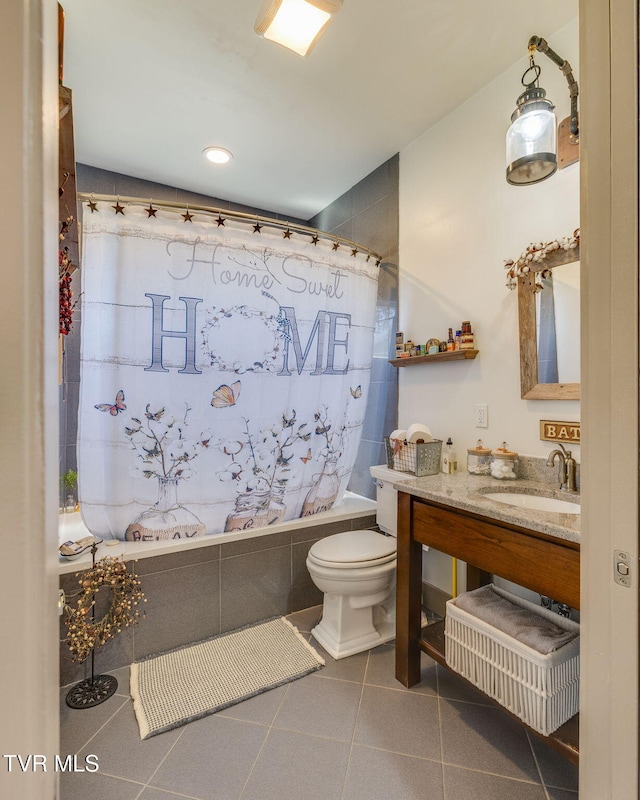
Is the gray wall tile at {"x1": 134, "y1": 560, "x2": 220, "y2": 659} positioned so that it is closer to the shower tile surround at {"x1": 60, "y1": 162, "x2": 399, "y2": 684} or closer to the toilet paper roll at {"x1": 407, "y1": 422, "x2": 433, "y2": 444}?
the shower tile surround at {"x1": 60, "y1": 162, "x2": 399, "y2": 684}

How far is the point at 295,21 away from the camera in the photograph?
4.74ft

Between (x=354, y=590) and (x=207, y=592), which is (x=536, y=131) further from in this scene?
(x=207, y=592)

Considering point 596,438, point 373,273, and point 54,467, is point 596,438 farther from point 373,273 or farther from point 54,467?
point 373,273

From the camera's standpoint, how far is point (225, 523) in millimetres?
2006

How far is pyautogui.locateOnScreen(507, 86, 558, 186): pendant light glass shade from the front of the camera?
140 centimetres

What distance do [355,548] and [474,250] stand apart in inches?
63.3

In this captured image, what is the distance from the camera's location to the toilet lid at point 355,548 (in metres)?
1.83

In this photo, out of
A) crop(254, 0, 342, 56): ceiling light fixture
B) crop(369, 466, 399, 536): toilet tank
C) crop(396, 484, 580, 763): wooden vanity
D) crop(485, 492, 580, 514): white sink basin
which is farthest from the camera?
crop(369, 466, 399, 536): toilet tank

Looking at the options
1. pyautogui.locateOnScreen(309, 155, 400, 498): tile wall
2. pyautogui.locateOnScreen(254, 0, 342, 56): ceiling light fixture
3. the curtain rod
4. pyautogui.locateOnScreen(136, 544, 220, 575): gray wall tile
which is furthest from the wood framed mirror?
pyautogui.locateOnScreen(136, 544, 220, 575): gray wall tile

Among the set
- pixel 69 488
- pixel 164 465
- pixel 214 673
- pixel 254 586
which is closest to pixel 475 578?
pixel 254 586

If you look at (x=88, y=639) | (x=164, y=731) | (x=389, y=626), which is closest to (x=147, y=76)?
(x=88, y=639)

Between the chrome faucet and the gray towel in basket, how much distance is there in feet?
1.59

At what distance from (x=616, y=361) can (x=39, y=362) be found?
765 mm

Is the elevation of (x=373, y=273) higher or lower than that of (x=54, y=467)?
higher
